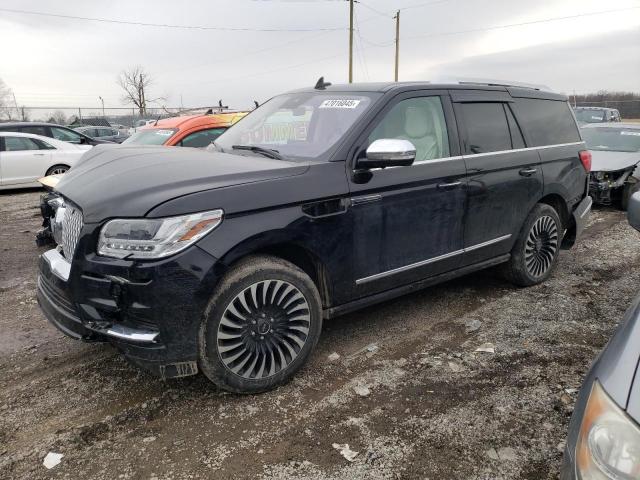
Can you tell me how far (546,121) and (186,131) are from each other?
15.5 ft

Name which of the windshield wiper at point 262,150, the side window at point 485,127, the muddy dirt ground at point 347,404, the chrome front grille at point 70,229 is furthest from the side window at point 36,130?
the side window at point 485,127

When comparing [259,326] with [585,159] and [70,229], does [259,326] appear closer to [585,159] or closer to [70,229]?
[70,229]

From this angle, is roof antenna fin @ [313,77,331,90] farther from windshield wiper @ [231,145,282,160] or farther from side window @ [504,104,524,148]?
side window @ [504,104,524,148]

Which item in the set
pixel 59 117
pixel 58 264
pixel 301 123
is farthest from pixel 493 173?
pixel 59 117

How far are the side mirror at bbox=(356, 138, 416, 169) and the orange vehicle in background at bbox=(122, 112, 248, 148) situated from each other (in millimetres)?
4395

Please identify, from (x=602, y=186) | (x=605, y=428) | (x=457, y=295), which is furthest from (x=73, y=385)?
(x=602, y=186)

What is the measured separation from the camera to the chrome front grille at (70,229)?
112 inches

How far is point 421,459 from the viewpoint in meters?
2.54

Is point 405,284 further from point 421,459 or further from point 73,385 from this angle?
point 73,385

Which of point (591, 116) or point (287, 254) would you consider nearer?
point (287, 254)

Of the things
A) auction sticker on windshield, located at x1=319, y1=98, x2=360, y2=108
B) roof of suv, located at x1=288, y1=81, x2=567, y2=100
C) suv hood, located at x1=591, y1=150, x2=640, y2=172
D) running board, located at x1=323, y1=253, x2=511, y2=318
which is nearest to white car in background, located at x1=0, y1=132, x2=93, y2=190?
roof of suv, located at x1=288, y1=81, x2=567, y2=100

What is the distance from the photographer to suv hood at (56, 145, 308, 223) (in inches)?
106

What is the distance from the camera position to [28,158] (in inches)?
453

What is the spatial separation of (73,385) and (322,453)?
1753mm
